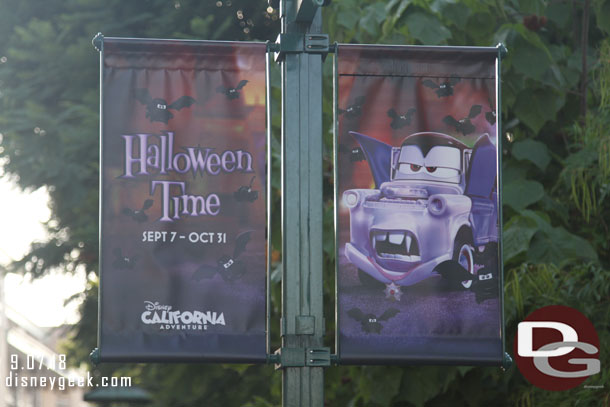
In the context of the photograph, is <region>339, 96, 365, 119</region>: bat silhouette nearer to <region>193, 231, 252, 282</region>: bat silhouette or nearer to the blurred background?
<region>193, 231, 252, 282</region>: bat silhouette

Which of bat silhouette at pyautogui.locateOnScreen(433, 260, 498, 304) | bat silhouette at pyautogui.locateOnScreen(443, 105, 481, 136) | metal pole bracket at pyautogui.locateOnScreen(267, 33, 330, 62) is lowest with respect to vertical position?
bat silhouette at pyautogui.locateOnScreen(433, 260, 498, 304)

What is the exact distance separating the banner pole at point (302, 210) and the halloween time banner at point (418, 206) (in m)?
0.16

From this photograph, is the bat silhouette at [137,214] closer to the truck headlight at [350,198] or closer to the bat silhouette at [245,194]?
the bat silhouette at [245,194]

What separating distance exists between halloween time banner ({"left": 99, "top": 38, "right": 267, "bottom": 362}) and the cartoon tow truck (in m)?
0.61

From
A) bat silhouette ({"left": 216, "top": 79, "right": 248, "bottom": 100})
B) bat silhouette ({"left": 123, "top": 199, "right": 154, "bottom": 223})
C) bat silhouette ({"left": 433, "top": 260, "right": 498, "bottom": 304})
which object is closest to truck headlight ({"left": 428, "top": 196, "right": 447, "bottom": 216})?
bat silhouette ({"left": 433, "top": 260, "right": 498, "bottom": 304})

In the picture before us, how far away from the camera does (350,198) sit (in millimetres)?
6074

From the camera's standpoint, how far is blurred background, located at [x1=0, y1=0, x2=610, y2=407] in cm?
886

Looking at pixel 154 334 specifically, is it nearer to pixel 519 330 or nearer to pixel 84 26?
pixel 519 330

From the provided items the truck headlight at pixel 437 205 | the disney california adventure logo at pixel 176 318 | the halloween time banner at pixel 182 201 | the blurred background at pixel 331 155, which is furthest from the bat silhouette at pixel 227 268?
the blurred background at pixel 331 155

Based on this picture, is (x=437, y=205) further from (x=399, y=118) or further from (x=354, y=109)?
(x=354, y=109)

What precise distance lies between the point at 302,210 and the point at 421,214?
718 millimetres

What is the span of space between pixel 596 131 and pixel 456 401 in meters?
2.95
